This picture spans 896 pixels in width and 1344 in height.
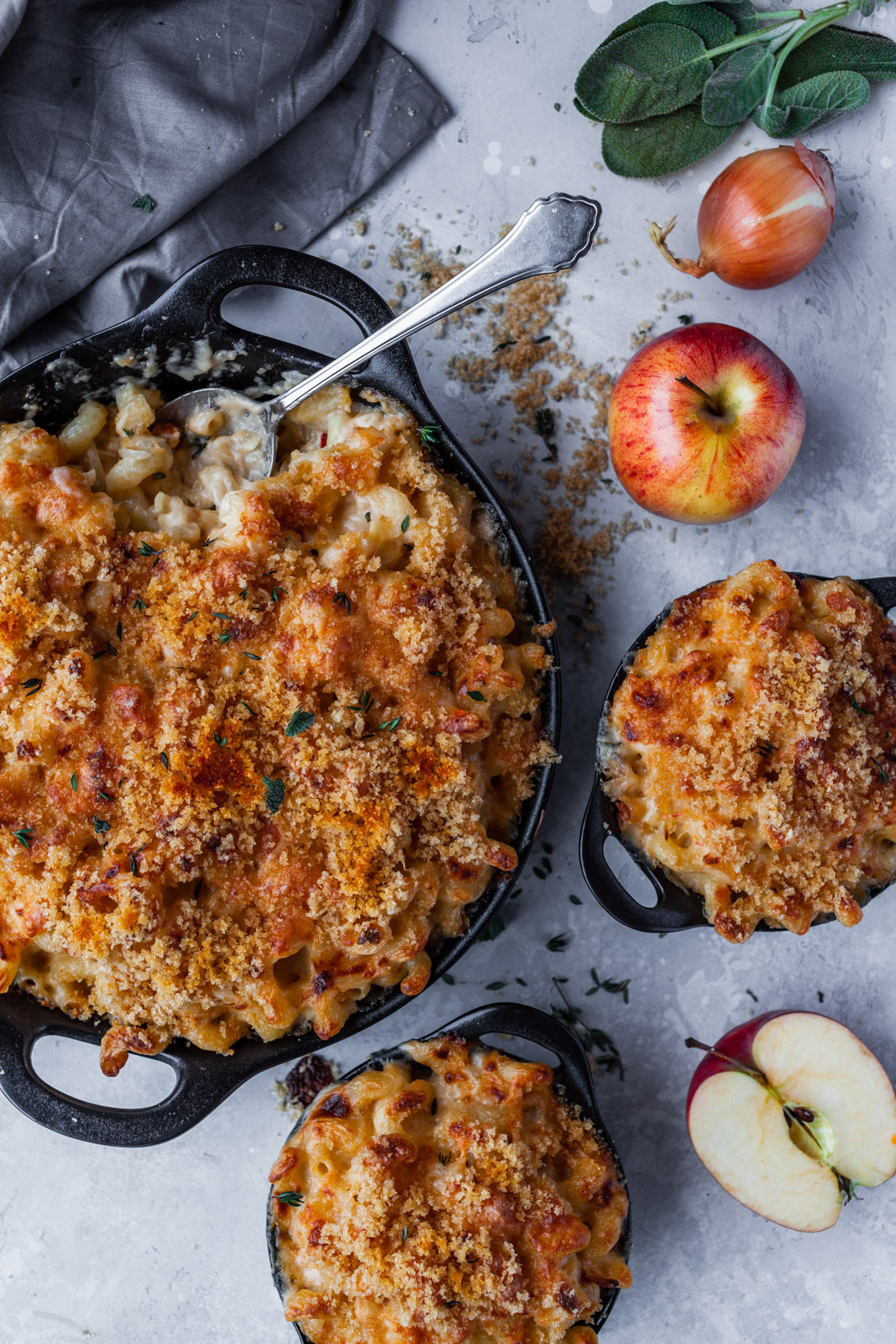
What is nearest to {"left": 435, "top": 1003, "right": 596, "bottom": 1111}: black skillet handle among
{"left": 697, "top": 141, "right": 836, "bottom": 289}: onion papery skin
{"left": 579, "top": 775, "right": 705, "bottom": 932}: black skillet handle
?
{"left": 579, "top": 775, "right": 705, "bottom": 932}: black skillet handle

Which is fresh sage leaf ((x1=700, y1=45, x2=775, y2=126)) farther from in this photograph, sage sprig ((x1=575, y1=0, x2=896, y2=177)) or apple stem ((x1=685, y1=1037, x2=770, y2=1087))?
apple stem ((x1=685, y1=1037, x2=770, y2=1087))

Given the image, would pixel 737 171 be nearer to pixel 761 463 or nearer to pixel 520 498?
pixel 761 463

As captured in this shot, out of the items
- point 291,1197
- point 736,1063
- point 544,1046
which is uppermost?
point 291,1197

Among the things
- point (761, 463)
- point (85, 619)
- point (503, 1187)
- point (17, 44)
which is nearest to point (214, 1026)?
point (503, 1187)

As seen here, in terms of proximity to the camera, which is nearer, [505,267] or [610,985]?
[505,267]

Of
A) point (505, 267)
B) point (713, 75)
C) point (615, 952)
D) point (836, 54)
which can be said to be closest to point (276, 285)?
point (505, 267)

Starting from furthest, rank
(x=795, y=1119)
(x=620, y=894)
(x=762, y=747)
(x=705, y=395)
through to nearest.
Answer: (x=795, y=1119), (x=705, y=395), (x=620, y=894), (x=762, y=747)

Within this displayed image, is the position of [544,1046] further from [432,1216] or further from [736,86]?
[736,86]
